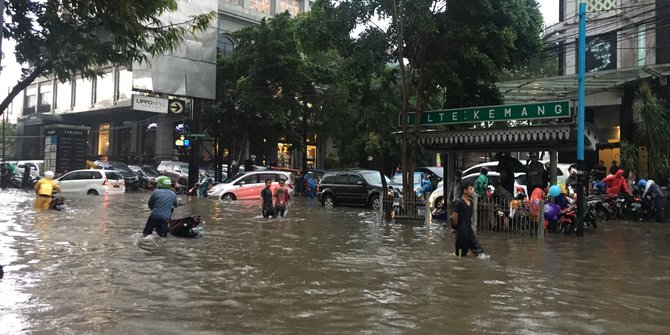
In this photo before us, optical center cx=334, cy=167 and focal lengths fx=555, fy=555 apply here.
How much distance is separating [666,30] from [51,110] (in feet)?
181

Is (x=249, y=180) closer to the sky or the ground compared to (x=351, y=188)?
closer to the sky

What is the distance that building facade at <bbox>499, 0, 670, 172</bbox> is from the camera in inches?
863

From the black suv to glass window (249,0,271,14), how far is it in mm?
29931

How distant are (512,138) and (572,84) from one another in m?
9.85

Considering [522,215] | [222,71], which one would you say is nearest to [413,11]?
[522,215]

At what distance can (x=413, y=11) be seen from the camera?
626 inches

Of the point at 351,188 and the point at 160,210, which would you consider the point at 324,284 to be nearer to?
the point at 160,210

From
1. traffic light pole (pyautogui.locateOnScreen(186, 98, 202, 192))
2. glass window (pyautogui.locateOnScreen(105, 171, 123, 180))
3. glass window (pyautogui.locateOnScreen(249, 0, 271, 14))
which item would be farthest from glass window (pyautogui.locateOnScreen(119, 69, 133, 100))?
traffic light pole (pyautogui.locateOnScreen(186, 98, 202, 192))

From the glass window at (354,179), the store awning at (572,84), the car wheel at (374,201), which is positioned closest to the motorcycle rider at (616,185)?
the store awning at (572,84)

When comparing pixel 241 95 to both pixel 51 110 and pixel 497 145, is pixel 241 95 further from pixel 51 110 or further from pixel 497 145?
pixel 51 110

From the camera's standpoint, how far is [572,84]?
2248cm

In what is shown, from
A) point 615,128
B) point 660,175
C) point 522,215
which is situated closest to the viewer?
point 522,215

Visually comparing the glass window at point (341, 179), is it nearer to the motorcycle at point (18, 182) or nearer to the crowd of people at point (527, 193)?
the crowd of people at point (527, 193)

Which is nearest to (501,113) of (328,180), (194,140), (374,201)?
(374,201)
